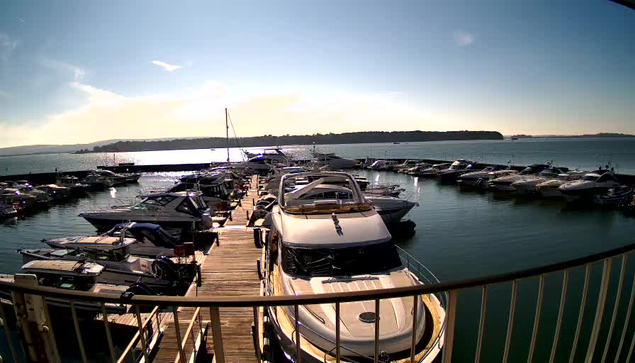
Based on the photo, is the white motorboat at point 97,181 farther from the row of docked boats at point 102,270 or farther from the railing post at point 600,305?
the railing post at point 600,305

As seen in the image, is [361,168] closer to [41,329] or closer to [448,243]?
[448,243]

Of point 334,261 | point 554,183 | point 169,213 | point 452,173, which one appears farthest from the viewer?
point 452,173

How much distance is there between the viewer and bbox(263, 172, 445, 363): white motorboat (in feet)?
17.5

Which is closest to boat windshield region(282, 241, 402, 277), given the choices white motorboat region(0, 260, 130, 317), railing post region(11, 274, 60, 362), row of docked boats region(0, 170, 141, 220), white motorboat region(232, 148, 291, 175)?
railing post region(11, 274, 60, 362)

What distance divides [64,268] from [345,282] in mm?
9597

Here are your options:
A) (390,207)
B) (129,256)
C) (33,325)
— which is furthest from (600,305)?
(390,207)

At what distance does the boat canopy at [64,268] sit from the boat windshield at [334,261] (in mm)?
7405

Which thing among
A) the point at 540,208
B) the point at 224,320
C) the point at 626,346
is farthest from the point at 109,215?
the point at 540,208

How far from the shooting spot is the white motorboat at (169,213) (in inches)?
748

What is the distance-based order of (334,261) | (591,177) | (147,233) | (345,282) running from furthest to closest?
1. (591,177)
2. (147,233)
3. (334,261)
4. (345,282)

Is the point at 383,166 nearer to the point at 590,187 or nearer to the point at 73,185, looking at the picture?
the point at 590,187

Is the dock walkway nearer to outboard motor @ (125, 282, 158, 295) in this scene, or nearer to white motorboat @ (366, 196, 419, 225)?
outboard motor @ (125, 282, 158, 295)

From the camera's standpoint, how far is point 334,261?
6895mm

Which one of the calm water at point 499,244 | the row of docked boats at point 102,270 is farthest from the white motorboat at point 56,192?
the row of docked boats at point 102,270
